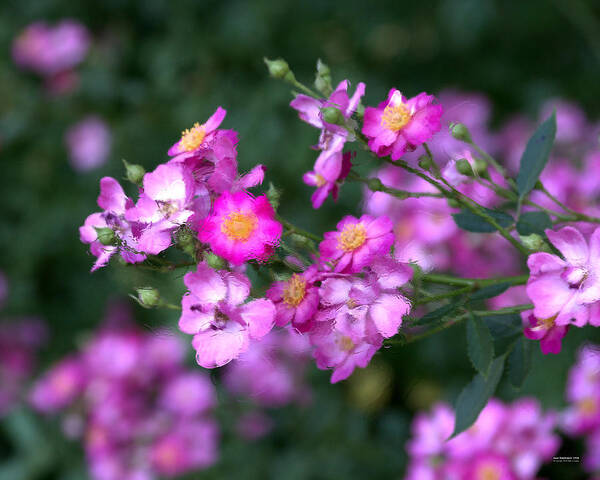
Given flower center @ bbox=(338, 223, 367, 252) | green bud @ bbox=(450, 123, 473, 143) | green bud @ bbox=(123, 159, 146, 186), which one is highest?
green bud @ bbox=(450, 123, 473, 143)

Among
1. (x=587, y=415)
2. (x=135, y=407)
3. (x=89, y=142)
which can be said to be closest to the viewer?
(x=587, y=415)

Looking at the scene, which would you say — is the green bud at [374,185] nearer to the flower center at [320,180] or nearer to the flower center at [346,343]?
the flower center at [320,180]

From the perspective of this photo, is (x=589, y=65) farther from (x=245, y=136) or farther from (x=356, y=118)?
(x=356, y=118)

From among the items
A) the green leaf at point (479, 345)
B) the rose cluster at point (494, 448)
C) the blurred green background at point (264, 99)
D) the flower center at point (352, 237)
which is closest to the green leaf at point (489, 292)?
the green leaf at point (479, 345)

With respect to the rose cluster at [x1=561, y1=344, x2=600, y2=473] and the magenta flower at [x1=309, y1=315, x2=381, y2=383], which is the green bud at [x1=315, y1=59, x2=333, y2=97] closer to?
the magenta flower at [x1=309, y1=315, x2=381, y2=383]

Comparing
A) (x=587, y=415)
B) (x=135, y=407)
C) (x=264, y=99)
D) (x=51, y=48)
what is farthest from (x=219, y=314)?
(x=51, y=48)

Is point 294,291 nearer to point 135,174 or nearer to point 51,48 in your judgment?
point 135,174

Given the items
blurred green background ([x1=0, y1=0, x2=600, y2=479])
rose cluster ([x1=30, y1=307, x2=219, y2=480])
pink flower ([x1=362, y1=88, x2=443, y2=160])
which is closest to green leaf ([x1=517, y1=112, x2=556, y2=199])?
pink flower ([x1=362, y1=88, x2=443, y2=160])
